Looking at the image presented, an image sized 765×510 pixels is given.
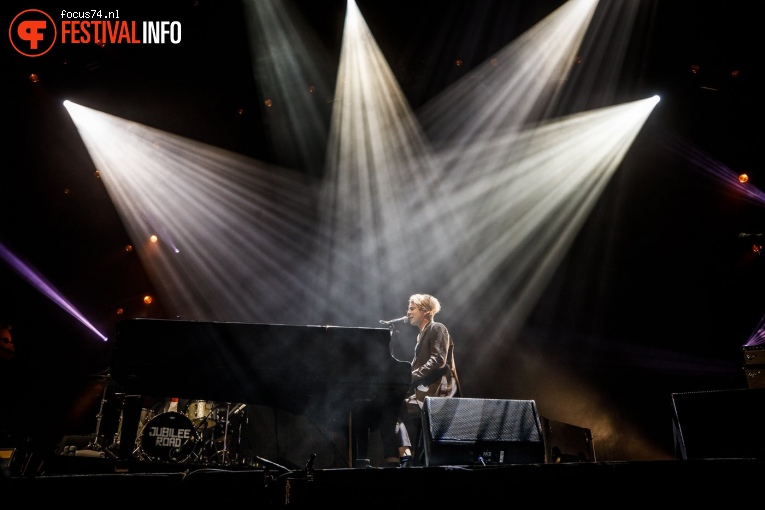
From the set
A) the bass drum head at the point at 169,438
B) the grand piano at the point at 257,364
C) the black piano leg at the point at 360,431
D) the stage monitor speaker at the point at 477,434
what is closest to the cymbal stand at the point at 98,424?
the bass drum head at the point at 169,438

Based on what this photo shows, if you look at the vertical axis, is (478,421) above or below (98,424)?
below

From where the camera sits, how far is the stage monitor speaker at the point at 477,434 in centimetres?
264

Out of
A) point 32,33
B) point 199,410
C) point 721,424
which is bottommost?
point 721,424

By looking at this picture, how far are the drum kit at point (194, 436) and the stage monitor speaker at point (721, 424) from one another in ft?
11.8

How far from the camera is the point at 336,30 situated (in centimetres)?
622

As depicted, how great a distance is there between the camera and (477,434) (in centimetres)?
270

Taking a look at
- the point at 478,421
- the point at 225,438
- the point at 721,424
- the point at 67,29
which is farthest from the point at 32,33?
the point at 721,424

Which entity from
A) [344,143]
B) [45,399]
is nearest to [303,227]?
[344,143]

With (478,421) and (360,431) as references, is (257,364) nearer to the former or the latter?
(360,431)

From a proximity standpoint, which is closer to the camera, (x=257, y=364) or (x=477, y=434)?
(x=477, y=434)

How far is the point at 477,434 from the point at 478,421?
7 centimetres

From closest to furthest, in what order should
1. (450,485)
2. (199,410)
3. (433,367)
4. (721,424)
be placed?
(450,485)
(721,424)
(433,367)
(199,410)

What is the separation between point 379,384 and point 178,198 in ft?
19.7

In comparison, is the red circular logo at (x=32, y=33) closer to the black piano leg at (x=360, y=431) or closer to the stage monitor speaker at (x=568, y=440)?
the black piano leg at (x=360, y=431)
